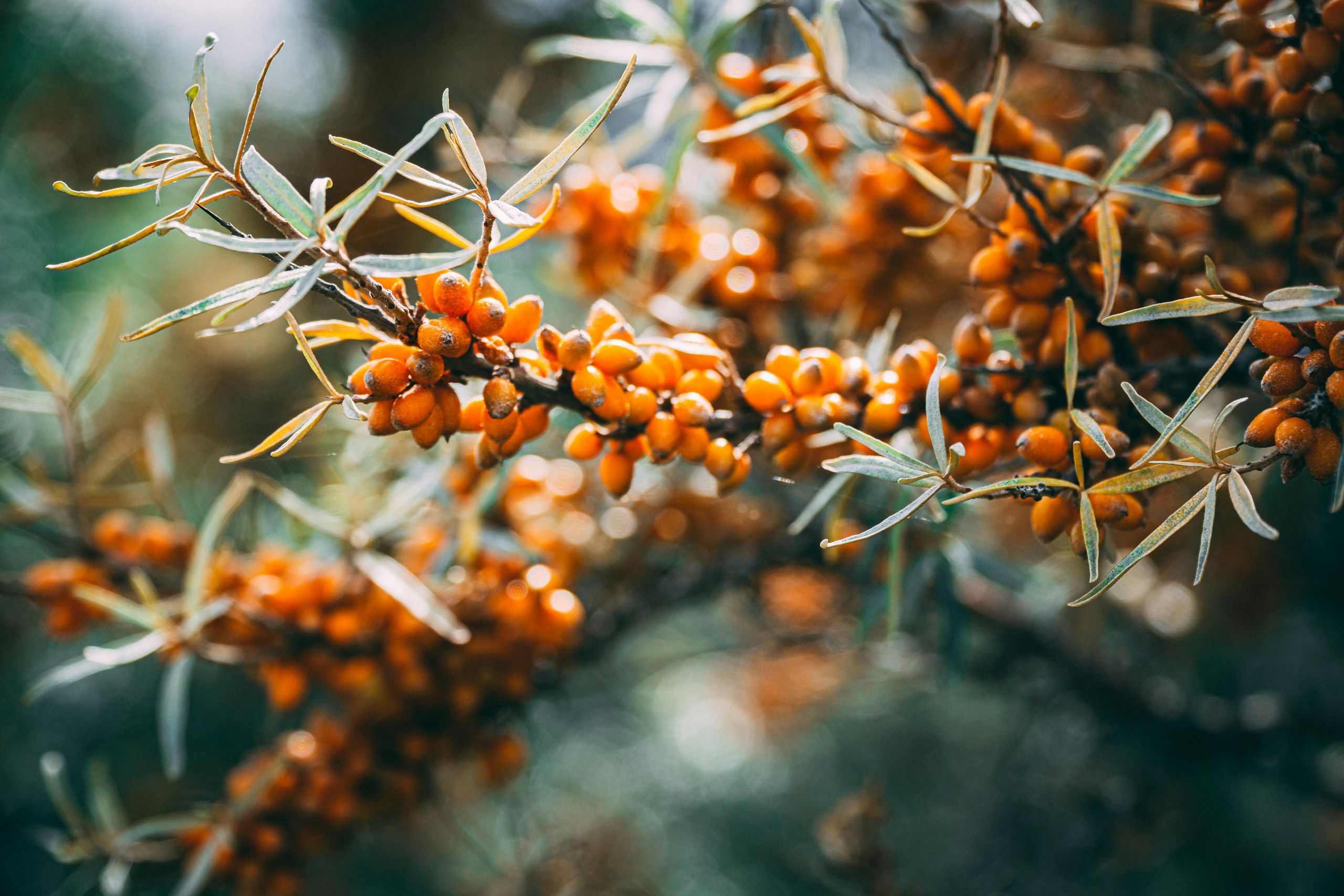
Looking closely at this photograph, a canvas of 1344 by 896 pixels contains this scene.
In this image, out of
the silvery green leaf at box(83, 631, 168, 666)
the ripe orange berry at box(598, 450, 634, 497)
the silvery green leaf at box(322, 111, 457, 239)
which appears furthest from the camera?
the silvery green leaf at box(83, 631, 168, 666)

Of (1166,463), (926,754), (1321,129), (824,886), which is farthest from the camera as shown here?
(926,754)

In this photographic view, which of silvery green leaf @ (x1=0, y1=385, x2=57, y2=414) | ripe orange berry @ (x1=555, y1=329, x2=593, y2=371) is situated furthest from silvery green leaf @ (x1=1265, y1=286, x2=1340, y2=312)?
silvery green leaf @ (x1=0, y1=385, x2=57, y2=414)

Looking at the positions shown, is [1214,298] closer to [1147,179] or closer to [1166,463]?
[1166,463]

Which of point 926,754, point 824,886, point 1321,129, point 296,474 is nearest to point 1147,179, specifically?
point 1321,129

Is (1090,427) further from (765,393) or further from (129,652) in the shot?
(129,652)

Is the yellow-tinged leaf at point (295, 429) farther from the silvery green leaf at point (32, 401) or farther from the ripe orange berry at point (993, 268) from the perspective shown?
the silvery green leaf at point (32, 401)

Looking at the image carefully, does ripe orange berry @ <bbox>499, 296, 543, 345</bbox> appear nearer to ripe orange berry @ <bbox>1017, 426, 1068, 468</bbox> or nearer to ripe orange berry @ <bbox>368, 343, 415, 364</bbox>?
ripe orange berry @ <bbox>368, 343, 415, 364</bbox>

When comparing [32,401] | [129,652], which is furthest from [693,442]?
[32,401]
